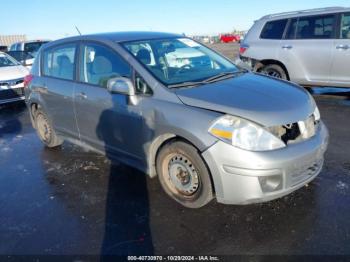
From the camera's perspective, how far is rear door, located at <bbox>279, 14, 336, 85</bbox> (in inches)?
280

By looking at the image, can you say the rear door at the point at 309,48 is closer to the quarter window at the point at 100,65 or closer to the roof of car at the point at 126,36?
the roof of car at the point at 126,36

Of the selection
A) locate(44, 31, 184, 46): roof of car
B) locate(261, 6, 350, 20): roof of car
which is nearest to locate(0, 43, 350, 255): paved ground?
locate(44, 31, 184, 46): roof of car

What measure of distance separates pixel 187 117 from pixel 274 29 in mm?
5866

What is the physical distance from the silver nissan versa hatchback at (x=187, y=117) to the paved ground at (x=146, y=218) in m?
0.28

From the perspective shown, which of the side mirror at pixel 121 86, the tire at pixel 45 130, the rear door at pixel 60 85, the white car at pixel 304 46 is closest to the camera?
the side mirror at pixel 121 86

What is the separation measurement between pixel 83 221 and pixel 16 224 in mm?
681

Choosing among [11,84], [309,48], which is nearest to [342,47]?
[309,48]

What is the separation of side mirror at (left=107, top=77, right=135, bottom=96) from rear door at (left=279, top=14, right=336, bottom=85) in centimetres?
522

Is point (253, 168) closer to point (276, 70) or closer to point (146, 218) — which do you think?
point (146, 218)

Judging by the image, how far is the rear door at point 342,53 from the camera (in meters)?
6.84

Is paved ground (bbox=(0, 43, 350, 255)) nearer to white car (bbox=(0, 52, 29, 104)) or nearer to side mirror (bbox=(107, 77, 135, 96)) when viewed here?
side mirror (bbox=(107, 77, 135, 96))

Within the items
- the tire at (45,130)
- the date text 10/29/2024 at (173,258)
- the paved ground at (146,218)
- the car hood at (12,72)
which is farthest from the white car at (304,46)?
the car hood at (12,72)

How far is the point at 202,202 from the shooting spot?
3219 mm

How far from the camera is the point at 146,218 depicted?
10.8ft
